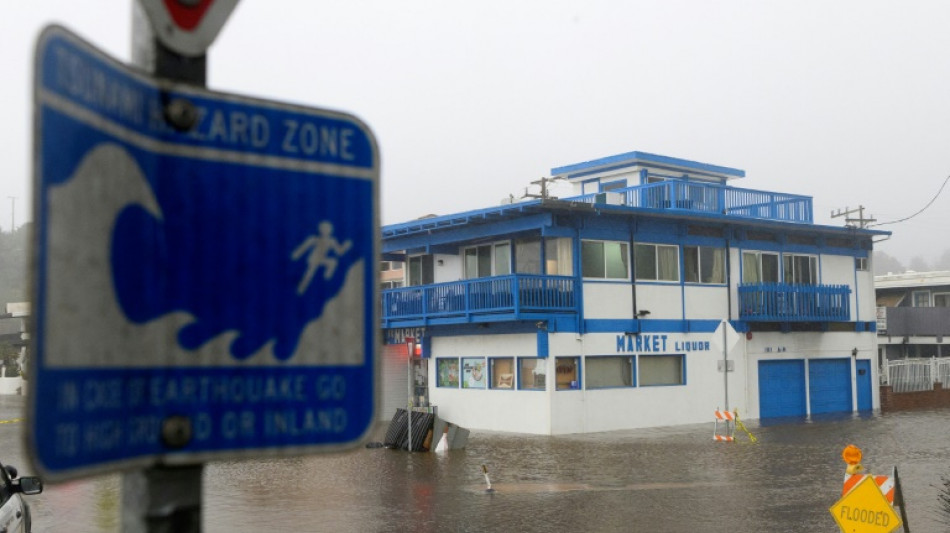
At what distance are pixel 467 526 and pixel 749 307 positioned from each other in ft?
73.8

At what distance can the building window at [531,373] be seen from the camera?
2920 cm

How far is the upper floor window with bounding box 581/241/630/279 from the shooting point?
30516 mm

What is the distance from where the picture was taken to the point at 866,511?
10078 mm

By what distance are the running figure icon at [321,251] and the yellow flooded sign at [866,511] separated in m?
9.45

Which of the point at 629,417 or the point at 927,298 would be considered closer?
the point at 629,417

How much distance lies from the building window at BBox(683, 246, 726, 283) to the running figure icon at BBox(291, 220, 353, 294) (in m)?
32.0

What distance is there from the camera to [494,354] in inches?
1214

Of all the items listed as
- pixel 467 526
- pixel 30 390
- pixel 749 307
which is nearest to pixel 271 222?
pixel 30 390

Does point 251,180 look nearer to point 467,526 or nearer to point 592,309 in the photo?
point 467,526

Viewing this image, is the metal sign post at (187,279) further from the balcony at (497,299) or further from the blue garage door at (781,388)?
the blue garage door at (781,388)

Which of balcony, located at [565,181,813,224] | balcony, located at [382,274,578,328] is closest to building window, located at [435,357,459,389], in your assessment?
balcony, located at [382,274,578,328]

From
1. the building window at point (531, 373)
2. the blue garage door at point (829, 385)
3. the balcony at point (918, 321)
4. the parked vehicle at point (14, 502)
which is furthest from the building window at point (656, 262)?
the parked vehicle at point (14, 502)

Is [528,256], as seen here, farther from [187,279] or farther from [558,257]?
[187,279]

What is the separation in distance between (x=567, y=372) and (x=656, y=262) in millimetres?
5250
